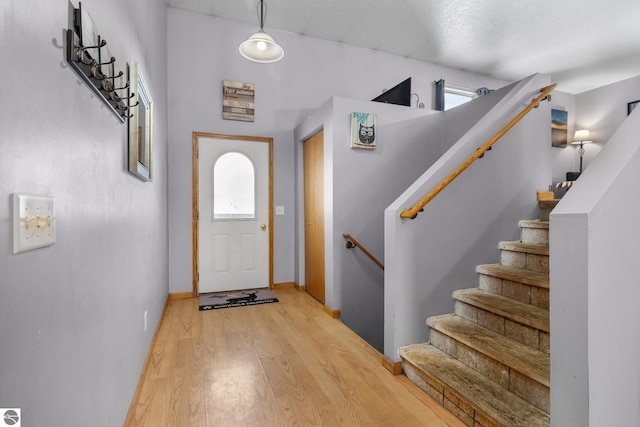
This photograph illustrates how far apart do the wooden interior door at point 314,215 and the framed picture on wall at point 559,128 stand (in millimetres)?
5187

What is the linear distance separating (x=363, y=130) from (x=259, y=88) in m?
1.75

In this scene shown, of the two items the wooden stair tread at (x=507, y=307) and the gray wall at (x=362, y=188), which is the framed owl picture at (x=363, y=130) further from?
the wooden stair tread at (x=507, y=307)

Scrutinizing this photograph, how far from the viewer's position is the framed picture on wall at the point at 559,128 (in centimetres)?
604

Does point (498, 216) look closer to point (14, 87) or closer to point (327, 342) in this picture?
point (327, 342)

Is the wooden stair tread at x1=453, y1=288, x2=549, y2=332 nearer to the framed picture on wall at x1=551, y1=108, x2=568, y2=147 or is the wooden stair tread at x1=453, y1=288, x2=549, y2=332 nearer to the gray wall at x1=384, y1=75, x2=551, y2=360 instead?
the gray wall at x1=384, y1=75, x2=551, y2=360

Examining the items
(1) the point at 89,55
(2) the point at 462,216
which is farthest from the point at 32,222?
(2) the point at 462,216

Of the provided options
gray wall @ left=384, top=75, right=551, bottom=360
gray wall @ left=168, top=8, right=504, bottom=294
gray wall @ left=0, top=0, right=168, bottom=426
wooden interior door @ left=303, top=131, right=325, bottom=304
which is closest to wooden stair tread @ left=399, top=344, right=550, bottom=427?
gray wall @ left=384, top=75, right=551, bottom=360

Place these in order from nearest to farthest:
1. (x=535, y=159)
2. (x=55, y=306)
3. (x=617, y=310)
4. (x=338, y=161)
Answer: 1. (x=55, y=306)
2. (x=617, y=310)
3. (x=535, y=159)
4. (x=338, y=161)

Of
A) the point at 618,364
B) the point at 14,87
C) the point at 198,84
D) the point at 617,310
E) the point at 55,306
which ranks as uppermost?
the point at 198,84

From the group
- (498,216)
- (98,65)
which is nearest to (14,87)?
(98,65)

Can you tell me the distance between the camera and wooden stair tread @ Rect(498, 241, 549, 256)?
2261 millimetres

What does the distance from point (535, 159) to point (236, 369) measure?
3.10 meters

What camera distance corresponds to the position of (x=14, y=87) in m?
0.64

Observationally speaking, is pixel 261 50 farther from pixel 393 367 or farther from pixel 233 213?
pixel 393 367
